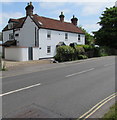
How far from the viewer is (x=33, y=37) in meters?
25.2

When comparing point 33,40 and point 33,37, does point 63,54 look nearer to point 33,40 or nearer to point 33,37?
point 33,40

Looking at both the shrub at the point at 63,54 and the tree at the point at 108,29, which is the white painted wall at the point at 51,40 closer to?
the shrub at the point at 63,54

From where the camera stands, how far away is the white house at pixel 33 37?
22.3 metres

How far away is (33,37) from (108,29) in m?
23.8

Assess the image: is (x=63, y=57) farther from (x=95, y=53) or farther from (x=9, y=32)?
(x=9, y=32)

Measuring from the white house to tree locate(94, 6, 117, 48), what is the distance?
12276 mm

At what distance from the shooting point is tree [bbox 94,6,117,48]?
127 ft

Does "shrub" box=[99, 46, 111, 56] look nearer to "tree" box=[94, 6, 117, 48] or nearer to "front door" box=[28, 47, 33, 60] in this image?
"tree" box=[94, 6, 117, 48]

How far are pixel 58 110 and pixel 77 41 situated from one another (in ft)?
96.8

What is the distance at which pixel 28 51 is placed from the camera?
863 inches

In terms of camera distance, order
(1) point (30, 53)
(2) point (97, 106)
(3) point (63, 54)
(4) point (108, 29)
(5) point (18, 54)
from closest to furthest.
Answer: (2) point (97, 106) < (5) point (18, 54) < (3) point (63, 54) < (1) point (30, 53) < (4) point (108, 29)

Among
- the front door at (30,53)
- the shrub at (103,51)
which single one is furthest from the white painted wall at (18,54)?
the shrub at (103,51)

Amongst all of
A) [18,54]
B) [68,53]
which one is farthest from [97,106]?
[18,54]

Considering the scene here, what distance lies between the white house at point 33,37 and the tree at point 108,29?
40.3 ft
